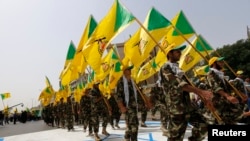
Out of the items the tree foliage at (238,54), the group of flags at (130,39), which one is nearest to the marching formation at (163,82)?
the group of flags at (130,39)

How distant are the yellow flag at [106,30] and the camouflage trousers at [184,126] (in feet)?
14.1

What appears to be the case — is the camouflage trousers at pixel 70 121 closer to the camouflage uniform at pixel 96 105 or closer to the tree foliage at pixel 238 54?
the camouflage uniform at pixel 96 105

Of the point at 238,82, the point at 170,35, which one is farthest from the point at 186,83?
the point at 170,35

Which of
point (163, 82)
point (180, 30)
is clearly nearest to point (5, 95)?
point (180, 30)

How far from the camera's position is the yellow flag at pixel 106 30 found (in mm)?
9633

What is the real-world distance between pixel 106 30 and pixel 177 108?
485 cm

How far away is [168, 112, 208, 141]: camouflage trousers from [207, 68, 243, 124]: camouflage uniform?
42.9 inches

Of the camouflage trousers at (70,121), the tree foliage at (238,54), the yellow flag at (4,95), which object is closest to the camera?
the camouflage trousers at (70,121)

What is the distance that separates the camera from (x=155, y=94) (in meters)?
10.6

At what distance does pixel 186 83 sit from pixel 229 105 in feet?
5.79

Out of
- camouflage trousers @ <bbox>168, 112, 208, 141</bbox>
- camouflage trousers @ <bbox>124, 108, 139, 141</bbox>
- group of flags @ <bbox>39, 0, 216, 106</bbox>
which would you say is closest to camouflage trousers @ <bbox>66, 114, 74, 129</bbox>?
group of flags @ <bbox>39, 0, 216, 106</bbox>

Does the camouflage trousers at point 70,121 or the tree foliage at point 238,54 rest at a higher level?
the tree foliage at point 238,54

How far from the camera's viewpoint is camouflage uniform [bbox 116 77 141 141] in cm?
756

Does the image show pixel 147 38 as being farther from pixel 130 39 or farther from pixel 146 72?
pixel 146 72
